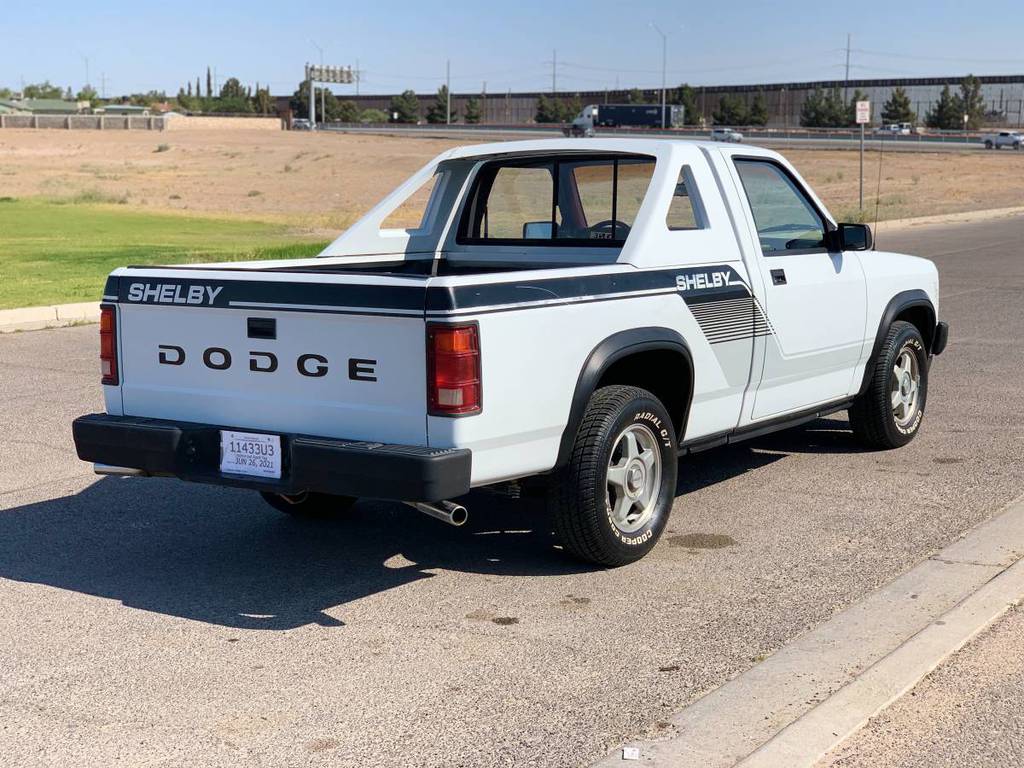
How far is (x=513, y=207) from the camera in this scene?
7.44 metres

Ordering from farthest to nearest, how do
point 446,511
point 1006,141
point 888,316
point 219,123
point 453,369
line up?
point 219,123
point 1006,141
point 888,316
point 446,511
point 453,369

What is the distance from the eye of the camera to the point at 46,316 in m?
14.4

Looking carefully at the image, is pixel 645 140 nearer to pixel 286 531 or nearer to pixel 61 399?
pixel 286 531

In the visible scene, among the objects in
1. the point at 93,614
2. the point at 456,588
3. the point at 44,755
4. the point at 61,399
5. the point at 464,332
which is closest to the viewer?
the point at 44,755

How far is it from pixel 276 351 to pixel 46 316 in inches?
385

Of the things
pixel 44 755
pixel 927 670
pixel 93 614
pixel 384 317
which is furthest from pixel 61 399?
pixel 927 670

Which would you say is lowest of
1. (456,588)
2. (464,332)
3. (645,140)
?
(456,588)

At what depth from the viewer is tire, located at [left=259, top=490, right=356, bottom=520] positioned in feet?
22.1

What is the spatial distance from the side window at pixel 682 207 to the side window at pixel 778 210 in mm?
415

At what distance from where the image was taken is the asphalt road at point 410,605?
4.22m

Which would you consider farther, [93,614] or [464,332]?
[93,614]

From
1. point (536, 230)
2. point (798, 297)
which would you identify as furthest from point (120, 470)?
point (798, 297)

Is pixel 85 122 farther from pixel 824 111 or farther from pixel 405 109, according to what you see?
pixel 824 111

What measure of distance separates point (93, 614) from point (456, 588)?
1.45 m
